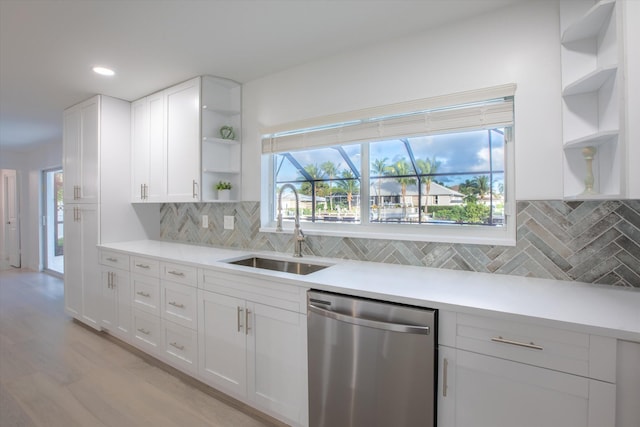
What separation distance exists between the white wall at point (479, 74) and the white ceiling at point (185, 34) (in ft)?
0.28

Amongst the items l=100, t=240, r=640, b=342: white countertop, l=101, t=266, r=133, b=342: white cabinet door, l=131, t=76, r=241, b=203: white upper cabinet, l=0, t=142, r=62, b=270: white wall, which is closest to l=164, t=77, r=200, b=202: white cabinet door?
l=131, t=76, r=241, b=203: white upper cabinet

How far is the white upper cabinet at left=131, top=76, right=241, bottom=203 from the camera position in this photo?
270cm

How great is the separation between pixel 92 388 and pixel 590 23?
3.63m

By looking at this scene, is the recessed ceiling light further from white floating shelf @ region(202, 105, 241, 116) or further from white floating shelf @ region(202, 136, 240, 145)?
white floating shelf @ region(202, 136, 240, 145)

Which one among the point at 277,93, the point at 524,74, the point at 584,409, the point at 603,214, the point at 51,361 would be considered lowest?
the point at 51,361

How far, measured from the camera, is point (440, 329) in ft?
4.40

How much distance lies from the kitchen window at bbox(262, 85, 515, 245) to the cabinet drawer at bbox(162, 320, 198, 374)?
1008 millimetres

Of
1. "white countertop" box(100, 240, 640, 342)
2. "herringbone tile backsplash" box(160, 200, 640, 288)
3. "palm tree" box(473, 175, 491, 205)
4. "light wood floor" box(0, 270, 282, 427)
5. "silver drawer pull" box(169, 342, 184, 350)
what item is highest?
"palm tree" box(473, 175, 491, 205)

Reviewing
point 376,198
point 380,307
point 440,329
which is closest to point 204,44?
point 376,198

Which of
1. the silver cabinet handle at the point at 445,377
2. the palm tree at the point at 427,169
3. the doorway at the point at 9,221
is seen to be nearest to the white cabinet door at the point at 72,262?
the palm tree at the point at 427,169

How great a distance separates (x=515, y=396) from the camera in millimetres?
1199

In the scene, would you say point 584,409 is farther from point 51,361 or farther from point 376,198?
point 51,361

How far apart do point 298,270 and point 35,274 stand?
6306mm

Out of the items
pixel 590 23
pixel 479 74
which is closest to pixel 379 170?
pixel 479 74
